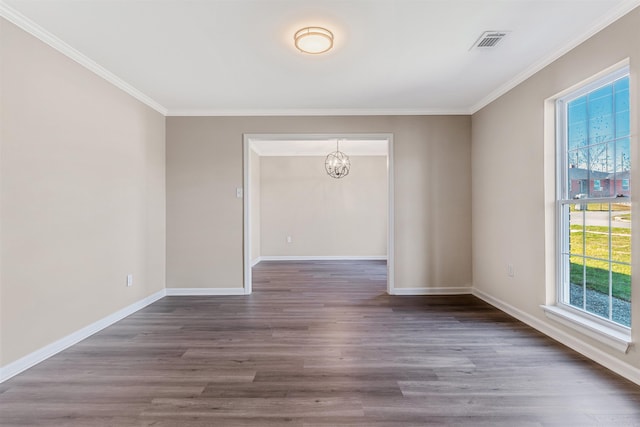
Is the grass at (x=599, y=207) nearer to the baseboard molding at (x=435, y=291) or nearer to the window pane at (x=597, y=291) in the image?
the window pane at (x=597, y=291)

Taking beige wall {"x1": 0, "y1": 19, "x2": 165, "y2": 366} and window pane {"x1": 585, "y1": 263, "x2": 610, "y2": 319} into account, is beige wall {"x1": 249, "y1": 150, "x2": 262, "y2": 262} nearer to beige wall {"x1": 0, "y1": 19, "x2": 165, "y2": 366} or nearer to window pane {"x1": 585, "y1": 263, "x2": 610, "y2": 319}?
beige wall {"x1": 0, "y1": 19, "x2": 165, "y2": 366}

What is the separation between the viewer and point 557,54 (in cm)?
248

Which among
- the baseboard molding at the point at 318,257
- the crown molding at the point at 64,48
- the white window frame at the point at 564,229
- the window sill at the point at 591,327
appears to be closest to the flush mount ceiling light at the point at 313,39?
the crown molding at the point at 64,48

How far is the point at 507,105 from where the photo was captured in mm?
3203

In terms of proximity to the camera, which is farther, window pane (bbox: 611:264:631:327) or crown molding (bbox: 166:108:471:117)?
crown molding (bbox: 166:108:471:117)

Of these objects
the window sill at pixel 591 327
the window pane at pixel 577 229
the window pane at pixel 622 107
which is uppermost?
the window pane at pixel 622 107

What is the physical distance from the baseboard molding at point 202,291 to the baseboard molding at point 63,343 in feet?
1.51

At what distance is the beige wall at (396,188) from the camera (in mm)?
3967

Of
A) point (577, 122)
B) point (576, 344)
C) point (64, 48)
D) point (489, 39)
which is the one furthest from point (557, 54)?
point (64, 48)

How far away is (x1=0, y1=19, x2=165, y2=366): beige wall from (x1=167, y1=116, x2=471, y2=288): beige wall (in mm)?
511

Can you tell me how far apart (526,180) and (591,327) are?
1376 millimetres

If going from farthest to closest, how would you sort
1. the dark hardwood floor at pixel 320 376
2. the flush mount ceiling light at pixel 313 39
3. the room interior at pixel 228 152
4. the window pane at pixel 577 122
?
the window pane at pixel 577 122
the flush mount ceiling light at pixel 313 39
the room interior at pixel 228 152
the dark hardwood floor at pixel 320 376

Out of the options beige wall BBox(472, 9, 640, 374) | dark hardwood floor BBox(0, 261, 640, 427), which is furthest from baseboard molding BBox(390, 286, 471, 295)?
dark hardwood floor BBox(0, 261, 640, 427)

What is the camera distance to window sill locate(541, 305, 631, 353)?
6.47 ft
